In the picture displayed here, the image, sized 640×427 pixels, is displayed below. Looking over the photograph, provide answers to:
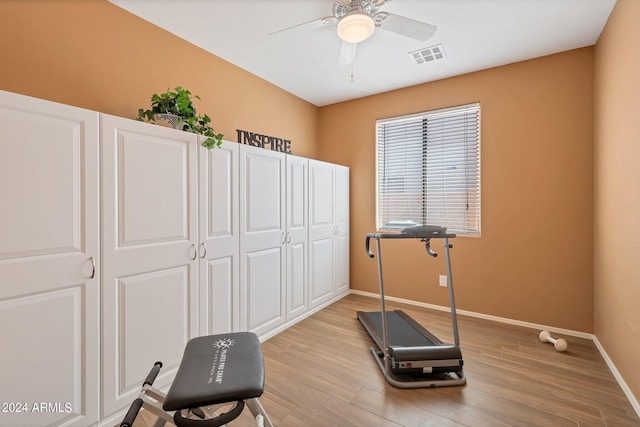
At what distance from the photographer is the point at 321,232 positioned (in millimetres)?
3420

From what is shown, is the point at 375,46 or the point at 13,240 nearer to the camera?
the point at 13,240

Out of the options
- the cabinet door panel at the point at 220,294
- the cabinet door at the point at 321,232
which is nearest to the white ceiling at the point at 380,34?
the cabinet door at the point at 321,232

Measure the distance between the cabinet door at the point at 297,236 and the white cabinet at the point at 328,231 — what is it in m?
0.10

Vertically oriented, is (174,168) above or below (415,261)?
above

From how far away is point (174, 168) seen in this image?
6.25 ft

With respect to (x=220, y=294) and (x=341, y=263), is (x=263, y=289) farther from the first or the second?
(x=341, y=263)

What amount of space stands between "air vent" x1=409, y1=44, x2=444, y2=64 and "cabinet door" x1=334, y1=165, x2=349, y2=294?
1500 mm

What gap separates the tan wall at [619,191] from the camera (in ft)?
5.82

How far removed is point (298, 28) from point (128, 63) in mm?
1371

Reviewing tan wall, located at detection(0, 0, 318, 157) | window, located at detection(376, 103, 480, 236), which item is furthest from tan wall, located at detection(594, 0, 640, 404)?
tan wall, located at detection(0, 0, 318, 157)

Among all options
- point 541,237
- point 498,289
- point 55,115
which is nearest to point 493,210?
point 541,237

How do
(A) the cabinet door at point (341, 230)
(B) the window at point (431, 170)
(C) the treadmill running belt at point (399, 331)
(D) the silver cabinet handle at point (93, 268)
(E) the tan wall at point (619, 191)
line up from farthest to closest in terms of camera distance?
(A) the cabinet door at point (341, 230) < (B) the window at point (431, 170) < (C) the treadmill running belt at point (399, 331) < (E) the tan wall at point (619, 191) < (D) the silver cabinet handle at point (93, 268)

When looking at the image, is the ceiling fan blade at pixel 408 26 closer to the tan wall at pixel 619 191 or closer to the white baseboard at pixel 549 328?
the tan wall at pixel 619 191

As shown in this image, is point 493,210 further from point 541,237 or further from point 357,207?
point 357,207
